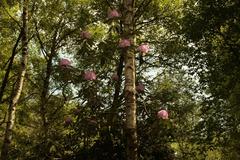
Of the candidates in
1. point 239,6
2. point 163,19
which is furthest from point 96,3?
point 239,6

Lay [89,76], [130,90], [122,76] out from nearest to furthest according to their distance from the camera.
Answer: [130,90]
[89,76]
[122,76]

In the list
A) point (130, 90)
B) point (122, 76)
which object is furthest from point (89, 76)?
point (122, 76)

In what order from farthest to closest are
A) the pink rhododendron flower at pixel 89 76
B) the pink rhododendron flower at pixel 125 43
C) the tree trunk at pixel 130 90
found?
the pink rhododendron flower at pixel 89 76 → the pink rhododendron flower at pixel 125 43 → the tree trunk at pixel 130 90

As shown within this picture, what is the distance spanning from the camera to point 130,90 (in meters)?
9.59

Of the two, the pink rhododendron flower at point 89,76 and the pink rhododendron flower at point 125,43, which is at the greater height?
the pink rhododendron flower at point 125,43

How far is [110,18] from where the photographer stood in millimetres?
9875

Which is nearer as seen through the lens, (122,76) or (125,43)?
(125,43)

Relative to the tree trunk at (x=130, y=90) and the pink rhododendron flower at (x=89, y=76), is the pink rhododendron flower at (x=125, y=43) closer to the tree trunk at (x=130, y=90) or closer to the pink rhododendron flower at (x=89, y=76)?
the tree trunk at (x=130, y=90)

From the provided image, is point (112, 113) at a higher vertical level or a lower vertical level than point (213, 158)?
lower

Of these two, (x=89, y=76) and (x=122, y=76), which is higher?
(x=122, y=76)

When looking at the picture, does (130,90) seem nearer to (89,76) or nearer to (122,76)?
(89,76)

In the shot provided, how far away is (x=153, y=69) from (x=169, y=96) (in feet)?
30.1

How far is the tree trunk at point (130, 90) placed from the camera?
30.3ft

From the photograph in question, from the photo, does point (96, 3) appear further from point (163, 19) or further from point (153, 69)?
point (153, 69)
